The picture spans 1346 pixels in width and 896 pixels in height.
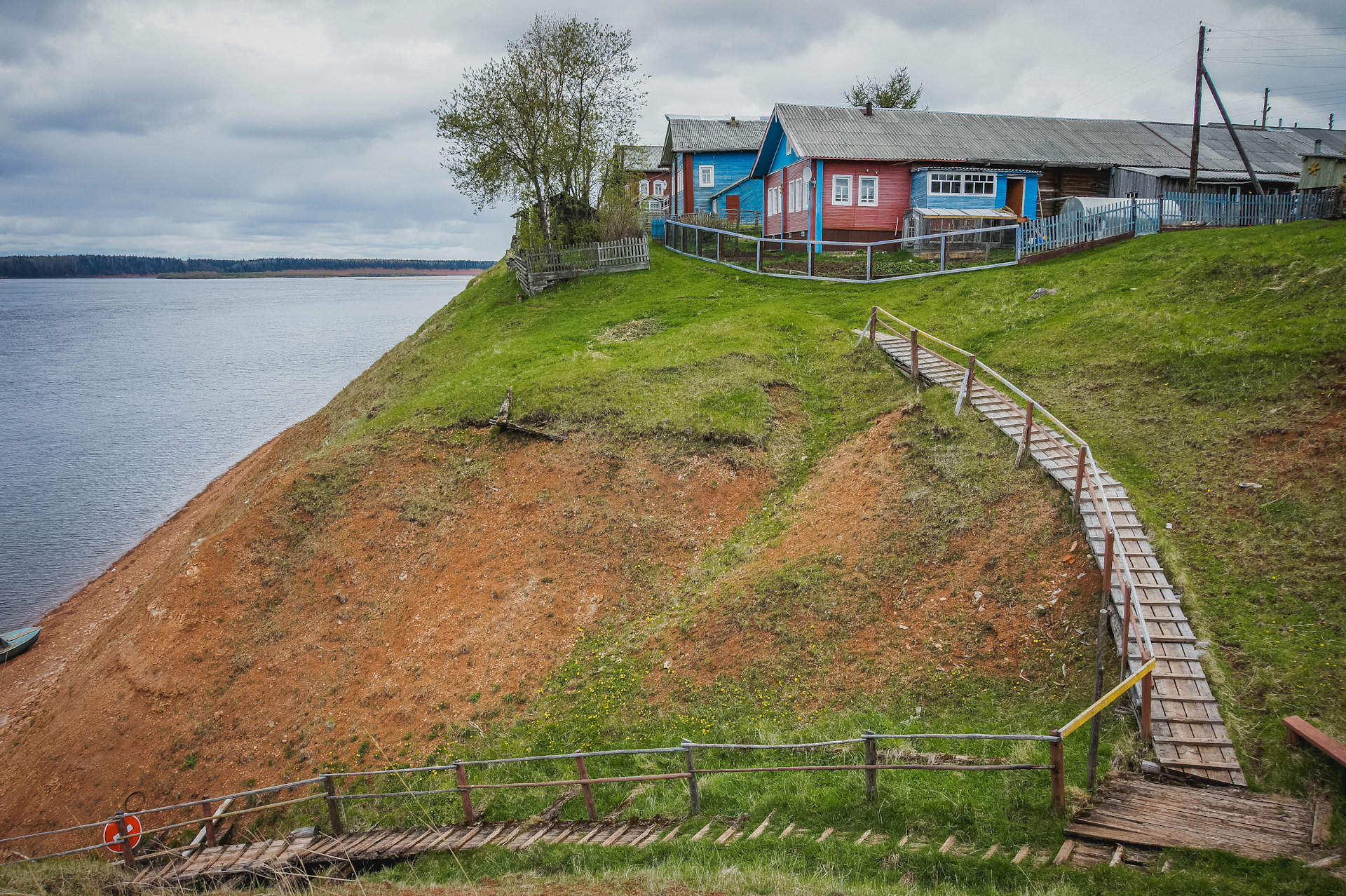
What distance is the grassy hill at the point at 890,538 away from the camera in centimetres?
909

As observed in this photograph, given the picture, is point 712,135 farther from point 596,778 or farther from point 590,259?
point 596,778

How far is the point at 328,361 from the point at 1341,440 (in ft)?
243

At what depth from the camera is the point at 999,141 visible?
38.4 m

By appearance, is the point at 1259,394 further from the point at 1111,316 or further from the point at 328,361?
the point at 328,361

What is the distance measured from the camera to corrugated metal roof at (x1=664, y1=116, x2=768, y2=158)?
48.7 m

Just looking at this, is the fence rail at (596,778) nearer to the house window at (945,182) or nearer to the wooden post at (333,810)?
the wooden post at (333,810)

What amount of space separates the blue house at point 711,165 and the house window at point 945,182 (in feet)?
45.7

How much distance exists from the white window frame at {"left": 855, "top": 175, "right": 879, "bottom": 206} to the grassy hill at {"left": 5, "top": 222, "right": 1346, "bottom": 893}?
11.0m

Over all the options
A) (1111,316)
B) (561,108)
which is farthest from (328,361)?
(1111,316)

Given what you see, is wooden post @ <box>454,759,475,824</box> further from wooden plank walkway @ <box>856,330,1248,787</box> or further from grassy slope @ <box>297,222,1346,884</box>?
wooden plank walkway @ <box>856,330,1248,787</box>

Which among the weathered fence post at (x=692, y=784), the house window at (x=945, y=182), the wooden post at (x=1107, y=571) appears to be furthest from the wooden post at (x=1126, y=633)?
the house window at (x=945, y=182)

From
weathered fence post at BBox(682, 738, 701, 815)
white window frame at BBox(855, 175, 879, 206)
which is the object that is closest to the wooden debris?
weathered fence post at BBox(682, 738, 701, 815)

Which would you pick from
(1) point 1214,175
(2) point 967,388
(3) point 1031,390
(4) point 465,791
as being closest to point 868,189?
(1) point 1214,175

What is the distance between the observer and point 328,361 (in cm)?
7138
